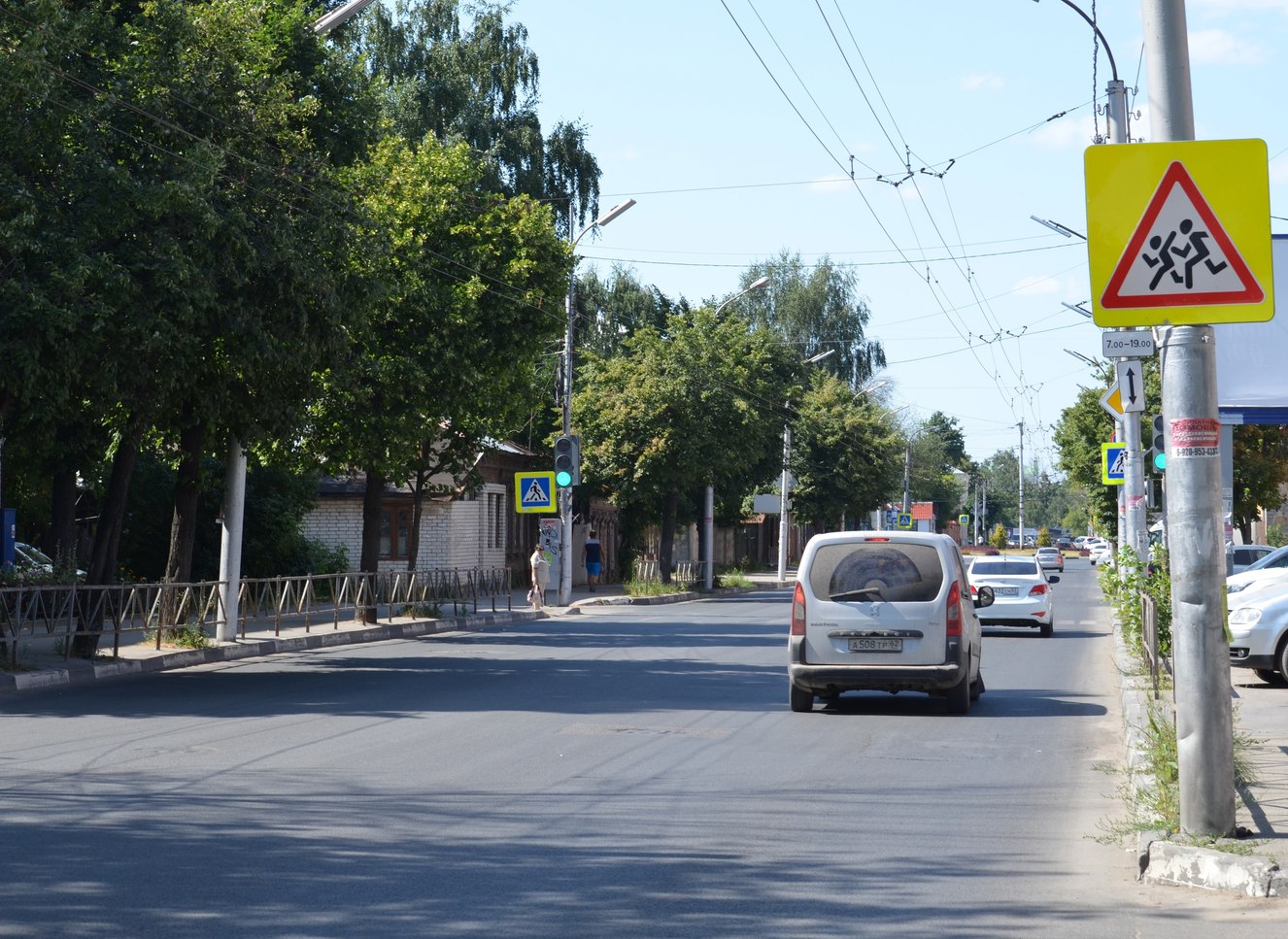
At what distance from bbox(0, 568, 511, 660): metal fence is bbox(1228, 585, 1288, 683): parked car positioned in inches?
522

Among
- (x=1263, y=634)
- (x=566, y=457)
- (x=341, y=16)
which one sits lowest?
(x=1263, y=634)

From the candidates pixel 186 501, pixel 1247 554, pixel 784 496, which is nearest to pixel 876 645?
pixel 186 501

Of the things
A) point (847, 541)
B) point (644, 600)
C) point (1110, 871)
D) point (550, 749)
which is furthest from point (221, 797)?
point (644, 600)

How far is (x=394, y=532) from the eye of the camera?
44562mm

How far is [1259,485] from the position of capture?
48031 millimetres

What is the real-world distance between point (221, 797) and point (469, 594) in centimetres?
2827

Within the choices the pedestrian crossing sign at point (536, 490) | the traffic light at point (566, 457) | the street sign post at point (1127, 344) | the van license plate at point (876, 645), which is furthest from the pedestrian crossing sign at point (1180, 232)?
the traffic light at point (566, 457)

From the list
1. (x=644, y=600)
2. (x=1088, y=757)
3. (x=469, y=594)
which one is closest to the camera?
(x=1088, y=757)

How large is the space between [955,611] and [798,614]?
144 cm

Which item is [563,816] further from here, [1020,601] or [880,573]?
[1020,601]

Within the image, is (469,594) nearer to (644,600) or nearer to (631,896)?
(644,600)

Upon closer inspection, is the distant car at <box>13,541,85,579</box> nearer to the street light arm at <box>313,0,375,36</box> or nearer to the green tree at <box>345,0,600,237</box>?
the street light arm at <box>313,0,375,36</box>

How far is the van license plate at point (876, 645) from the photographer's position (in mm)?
14625

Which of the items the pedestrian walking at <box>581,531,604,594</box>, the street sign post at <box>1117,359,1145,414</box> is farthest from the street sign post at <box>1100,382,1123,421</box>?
the pedestrian walking at <box>581,531,604,594</box>
